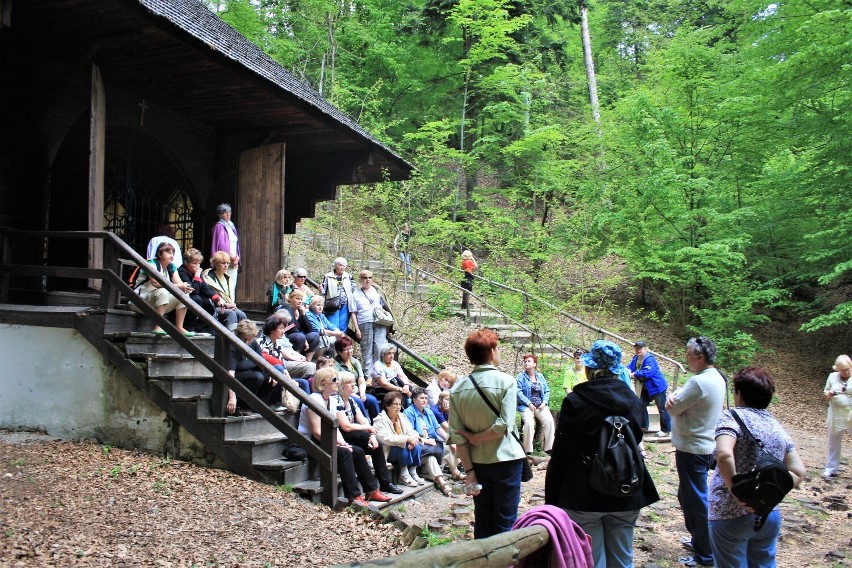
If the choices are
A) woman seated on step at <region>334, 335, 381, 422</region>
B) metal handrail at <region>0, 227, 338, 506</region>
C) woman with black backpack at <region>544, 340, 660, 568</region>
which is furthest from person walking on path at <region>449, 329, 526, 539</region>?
→ woman seated on step at <region>334, 335, 381, 422</region>

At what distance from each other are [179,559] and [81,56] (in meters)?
6.44

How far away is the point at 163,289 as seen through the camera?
7129mm

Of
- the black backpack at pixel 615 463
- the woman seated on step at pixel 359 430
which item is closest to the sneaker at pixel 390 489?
the woman seated on step at pixel 359 430

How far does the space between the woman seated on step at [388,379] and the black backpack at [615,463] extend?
517cm

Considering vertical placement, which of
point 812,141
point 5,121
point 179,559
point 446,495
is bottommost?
point 446,495

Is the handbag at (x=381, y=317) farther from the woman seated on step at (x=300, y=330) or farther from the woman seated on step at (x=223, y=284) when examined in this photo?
the woman seated on step at (x=223, y=284)

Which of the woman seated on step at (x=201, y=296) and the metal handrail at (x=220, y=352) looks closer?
the metal handrail at (x=220, y=352)

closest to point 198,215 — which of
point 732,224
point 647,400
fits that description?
point 647,400

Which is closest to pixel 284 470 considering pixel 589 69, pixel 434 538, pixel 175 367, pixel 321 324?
pixel 434 538

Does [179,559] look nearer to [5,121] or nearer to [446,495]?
[446,495]

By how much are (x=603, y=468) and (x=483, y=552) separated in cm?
141

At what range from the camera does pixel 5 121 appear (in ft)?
26.8

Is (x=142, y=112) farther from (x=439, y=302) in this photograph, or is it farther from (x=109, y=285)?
(x=439, y=302)

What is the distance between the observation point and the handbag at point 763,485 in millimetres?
3486
